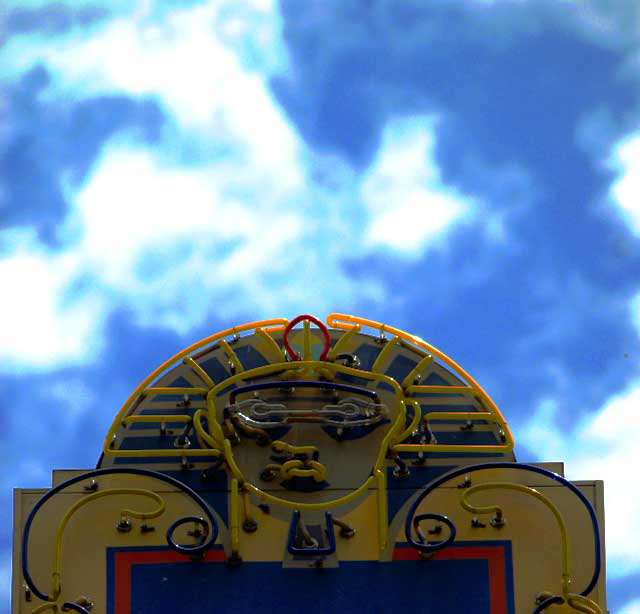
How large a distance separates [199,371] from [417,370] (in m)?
2.71

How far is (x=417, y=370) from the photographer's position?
81.9ft

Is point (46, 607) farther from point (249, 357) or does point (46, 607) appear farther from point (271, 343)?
point (271, 343)

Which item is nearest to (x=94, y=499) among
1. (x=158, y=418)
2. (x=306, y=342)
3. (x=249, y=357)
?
(x=158, y=418)

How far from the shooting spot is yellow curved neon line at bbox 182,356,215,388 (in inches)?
983

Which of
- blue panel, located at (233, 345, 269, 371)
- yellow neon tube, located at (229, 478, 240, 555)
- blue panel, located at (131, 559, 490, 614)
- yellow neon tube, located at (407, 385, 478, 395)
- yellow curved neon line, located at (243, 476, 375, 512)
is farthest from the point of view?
blue panel, located at (233, 345, 269, 371)

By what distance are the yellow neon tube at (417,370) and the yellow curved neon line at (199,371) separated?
7.85 feet

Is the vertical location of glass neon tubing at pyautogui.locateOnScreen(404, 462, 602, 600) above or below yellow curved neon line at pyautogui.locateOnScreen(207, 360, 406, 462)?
below

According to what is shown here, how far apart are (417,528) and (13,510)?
4.82m

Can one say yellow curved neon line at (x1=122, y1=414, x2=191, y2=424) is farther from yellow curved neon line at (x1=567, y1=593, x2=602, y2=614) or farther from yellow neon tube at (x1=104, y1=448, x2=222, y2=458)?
yellow curved neon line at (x1=567, y1=593, x2=602, y2=614)

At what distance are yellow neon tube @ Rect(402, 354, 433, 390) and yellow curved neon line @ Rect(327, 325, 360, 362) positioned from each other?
894mm

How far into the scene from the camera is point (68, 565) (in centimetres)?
2359

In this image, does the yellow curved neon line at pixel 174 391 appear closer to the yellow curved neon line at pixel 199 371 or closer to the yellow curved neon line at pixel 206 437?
the yellow curved neon line at pixel 199 371

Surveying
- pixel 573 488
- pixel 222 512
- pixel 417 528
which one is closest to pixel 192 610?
pixel 222 512

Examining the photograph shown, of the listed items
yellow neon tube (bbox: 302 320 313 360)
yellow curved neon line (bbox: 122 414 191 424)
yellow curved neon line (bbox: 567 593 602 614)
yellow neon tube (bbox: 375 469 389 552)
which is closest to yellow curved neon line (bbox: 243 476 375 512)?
yellow neon tube (bbox: 375 469 389 552)
